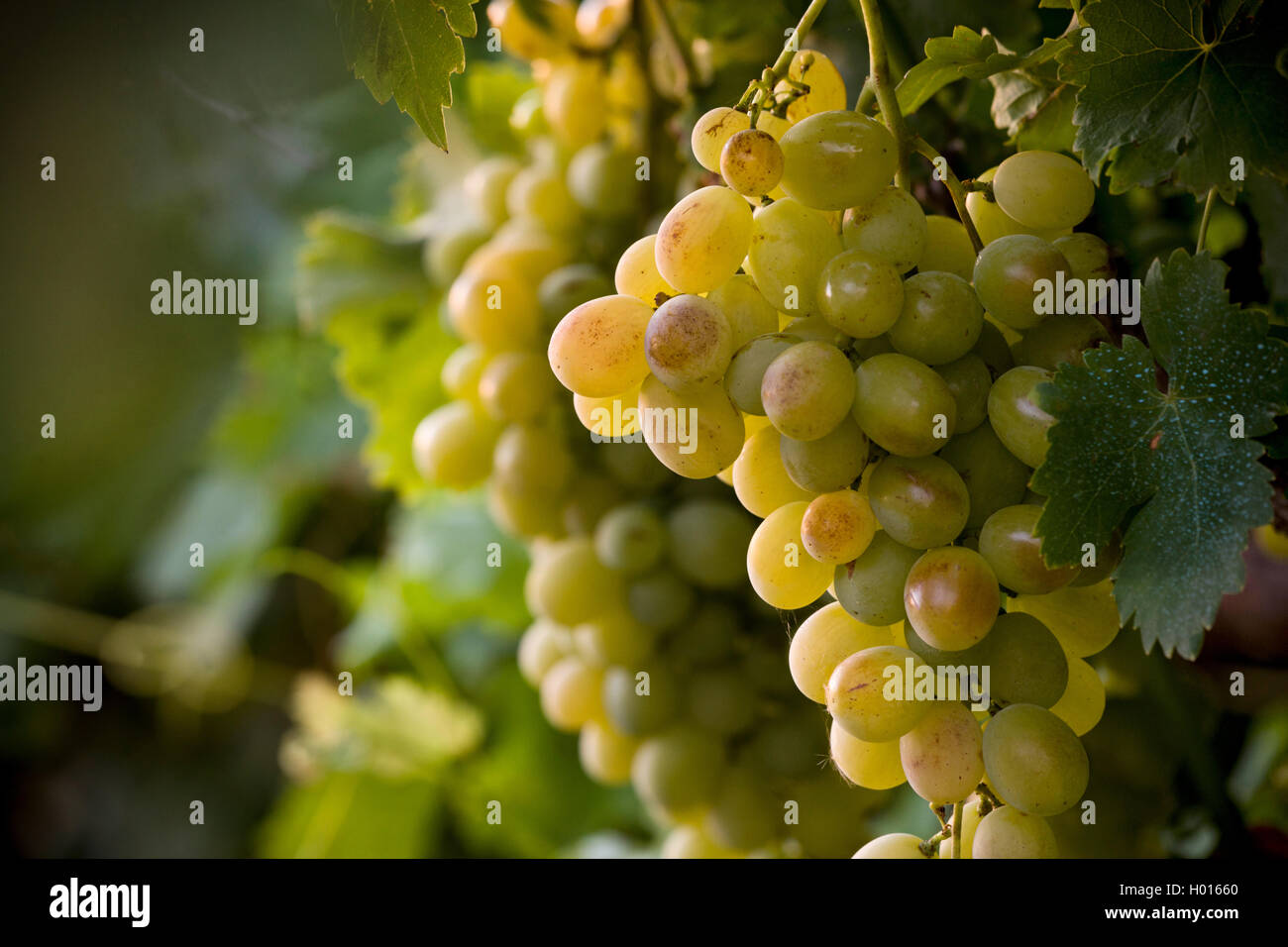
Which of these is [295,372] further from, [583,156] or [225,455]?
[583,156]

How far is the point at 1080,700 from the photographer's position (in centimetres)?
39

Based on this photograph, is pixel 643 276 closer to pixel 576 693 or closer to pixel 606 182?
pixel 606 182

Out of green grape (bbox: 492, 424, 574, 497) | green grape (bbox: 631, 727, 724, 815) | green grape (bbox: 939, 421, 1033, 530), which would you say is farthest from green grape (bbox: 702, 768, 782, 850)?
green grape (bbox: 939, 421, 1033, 530)

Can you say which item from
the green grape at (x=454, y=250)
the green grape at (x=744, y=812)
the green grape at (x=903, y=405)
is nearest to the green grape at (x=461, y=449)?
the green grape at (x=454, y=250)

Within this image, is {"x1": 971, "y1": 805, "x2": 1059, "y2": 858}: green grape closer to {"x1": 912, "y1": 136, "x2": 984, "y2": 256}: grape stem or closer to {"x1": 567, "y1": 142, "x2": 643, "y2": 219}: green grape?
{"x1": 912, "y1": 136, "x2": 984, "y2": 256}: grape stem

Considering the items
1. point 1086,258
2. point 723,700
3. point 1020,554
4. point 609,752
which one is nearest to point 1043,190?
point 1086,258

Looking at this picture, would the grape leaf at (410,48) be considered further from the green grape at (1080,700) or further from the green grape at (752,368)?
the green grape at (1080,700)

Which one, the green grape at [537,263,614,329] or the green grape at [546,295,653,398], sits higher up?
the green grape at [537,263,614,329]

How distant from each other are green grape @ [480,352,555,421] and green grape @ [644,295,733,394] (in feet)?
0.92

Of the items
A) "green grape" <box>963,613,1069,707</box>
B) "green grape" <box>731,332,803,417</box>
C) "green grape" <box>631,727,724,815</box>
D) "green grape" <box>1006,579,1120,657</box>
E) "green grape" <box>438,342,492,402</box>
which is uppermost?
"green grape" <box>438,342,492,402</box>

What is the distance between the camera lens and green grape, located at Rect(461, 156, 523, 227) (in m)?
0.71

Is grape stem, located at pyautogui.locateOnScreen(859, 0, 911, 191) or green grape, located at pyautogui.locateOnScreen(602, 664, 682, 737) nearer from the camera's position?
grape stem, located at pyautogui.locateOnScreen(859, 0, 911, 191)

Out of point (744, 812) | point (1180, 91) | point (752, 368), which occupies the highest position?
point (1180, 91)

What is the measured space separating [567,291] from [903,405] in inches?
12.4
